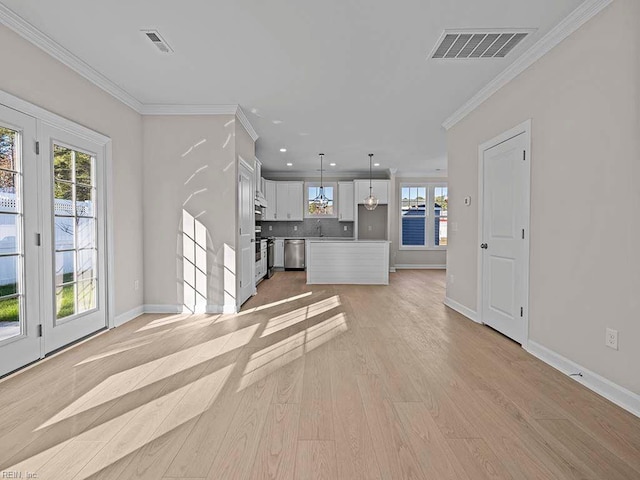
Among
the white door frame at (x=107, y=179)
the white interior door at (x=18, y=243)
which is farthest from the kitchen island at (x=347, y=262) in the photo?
the white interior door at (x=18, y=243)

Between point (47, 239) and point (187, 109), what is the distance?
2.35 m

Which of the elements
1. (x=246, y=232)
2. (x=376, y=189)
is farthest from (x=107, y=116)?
(x=376, y=189)

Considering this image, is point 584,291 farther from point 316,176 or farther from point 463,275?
point 316,176

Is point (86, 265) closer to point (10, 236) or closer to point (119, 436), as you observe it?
point (10, 236)

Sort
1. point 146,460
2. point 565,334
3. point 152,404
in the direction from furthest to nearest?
point 565,334 < point 152,404 < point 146,460

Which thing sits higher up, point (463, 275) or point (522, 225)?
point (522, 225)

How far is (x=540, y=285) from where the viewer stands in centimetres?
312

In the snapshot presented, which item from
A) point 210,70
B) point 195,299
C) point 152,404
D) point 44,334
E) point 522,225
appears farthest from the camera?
point 195,299

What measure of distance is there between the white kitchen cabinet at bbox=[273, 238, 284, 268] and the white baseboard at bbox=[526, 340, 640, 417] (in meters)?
7.06

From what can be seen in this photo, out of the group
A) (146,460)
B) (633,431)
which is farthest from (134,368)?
(633,431)

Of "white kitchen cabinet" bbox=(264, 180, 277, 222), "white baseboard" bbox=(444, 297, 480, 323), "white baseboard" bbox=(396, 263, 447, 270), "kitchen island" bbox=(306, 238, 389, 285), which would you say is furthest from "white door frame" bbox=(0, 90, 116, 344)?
"white baseboard" bbox=(396, 263, 447, 270)

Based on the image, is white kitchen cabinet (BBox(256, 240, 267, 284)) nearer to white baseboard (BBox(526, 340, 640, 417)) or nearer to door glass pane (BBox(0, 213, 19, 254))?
door glass pane (BBox(0, 213, 19, 254))

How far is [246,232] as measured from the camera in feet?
18.3

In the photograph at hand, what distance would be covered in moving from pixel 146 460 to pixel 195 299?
10.4ft
